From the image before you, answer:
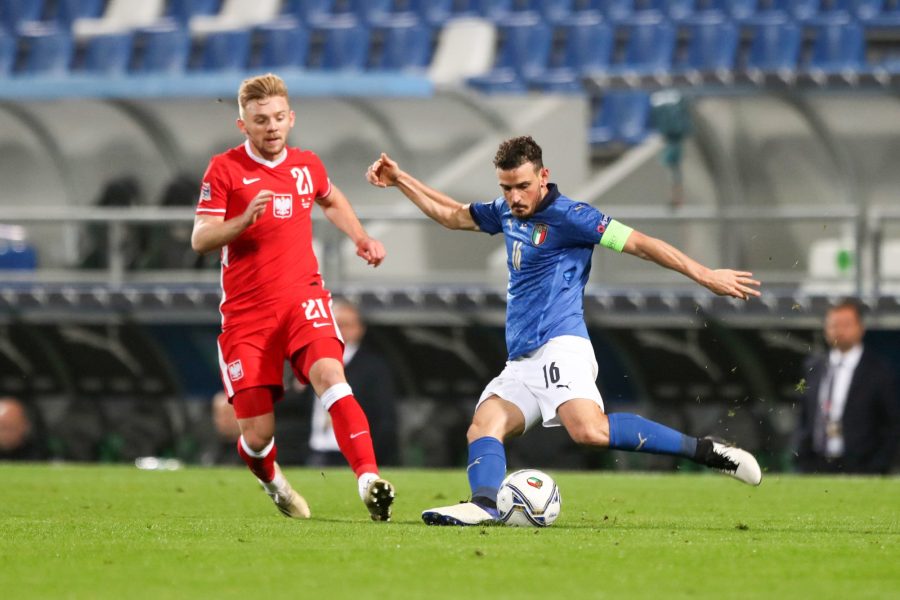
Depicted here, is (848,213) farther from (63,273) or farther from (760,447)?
(63,273)

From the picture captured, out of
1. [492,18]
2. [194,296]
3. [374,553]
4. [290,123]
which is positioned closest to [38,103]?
[194,296]

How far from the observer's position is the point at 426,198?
8.62 metres

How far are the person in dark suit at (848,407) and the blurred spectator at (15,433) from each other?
6975 mm

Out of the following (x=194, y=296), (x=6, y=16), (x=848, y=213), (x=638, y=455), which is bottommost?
(x=638, y=455)

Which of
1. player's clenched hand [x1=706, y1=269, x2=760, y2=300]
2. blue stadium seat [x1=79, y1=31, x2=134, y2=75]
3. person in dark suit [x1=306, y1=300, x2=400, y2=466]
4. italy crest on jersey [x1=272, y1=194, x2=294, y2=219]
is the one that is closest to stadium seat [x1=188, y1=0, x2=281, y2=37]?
blue stadium seat [x1=79, y1=31, x2=134, y2=75]

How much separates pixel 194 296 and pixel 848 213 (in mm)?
5301

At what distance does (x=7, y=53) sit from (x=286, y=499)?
16029 millimetres

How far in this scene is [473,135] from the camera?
16.9 metres

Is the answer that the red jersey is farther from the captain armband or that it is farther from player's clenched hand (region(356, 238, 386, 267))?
the captain armband

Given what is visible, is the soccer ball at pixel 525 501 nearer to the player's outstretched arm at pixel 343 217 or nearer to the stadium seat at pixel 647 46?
the player's outstretched arm at pixel 343 217

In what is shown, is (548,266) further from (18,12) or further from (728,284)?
(18,12)

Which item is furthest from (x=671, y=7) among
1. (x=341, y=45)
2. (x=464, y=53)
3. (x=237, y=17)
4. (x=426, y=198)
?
(x=426, y=198)

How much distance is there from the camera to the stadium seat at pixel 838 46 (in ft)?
60.3

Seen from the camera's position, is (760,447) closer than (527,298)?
No
